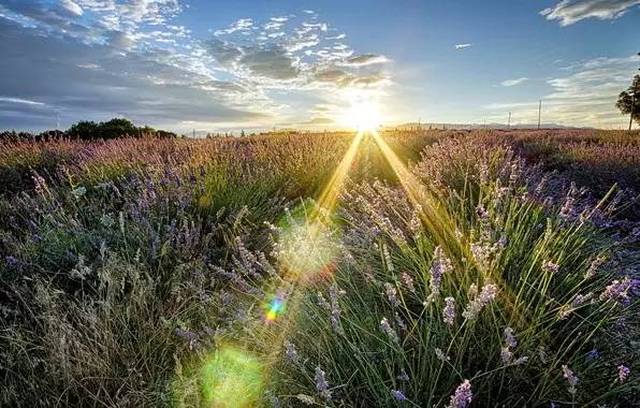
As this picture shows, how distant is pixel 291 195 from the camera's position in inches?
251

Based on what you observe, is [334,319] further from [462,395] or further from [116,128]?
[116,128]

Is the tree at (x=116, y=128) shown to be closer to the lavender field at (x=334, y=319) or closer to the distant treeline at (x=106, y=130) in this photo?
the distant treeline at (x=106, y=130)

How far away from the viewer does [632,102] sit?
44.2 meters

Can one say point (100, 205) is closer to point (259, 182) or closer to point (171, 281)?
point (259, 182)

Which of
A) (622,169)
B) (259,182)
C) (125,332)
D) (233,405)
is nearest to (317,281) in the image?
(233,405)

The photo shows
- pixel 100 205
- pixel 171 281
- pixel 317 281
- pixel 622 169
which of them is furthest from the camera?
pixel 622 169

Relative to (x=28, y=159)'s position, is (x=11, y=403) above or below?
below

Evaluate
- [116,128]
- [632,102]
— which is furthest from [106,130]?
Result: [632,102]

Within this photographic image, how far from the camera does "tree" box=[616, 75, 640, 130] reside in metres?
41.7

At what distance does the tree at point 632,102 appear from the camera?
1641 inches

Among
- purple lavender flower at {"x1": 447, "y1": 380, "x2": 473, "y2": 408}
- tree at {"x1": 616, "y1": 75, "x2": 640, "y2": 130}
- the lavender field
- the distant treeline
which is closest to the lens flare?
the lavender field

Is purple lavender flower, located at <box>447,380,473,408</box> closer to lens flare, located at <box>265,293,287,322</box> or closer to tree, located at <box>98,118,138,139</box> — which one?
lens flare, located at <box>265,293,287,322</box>

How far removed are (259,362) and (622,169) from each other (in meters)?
7.69

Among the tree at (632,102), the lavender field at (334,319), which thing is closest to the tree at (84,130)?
the lavender field at (334,319)
